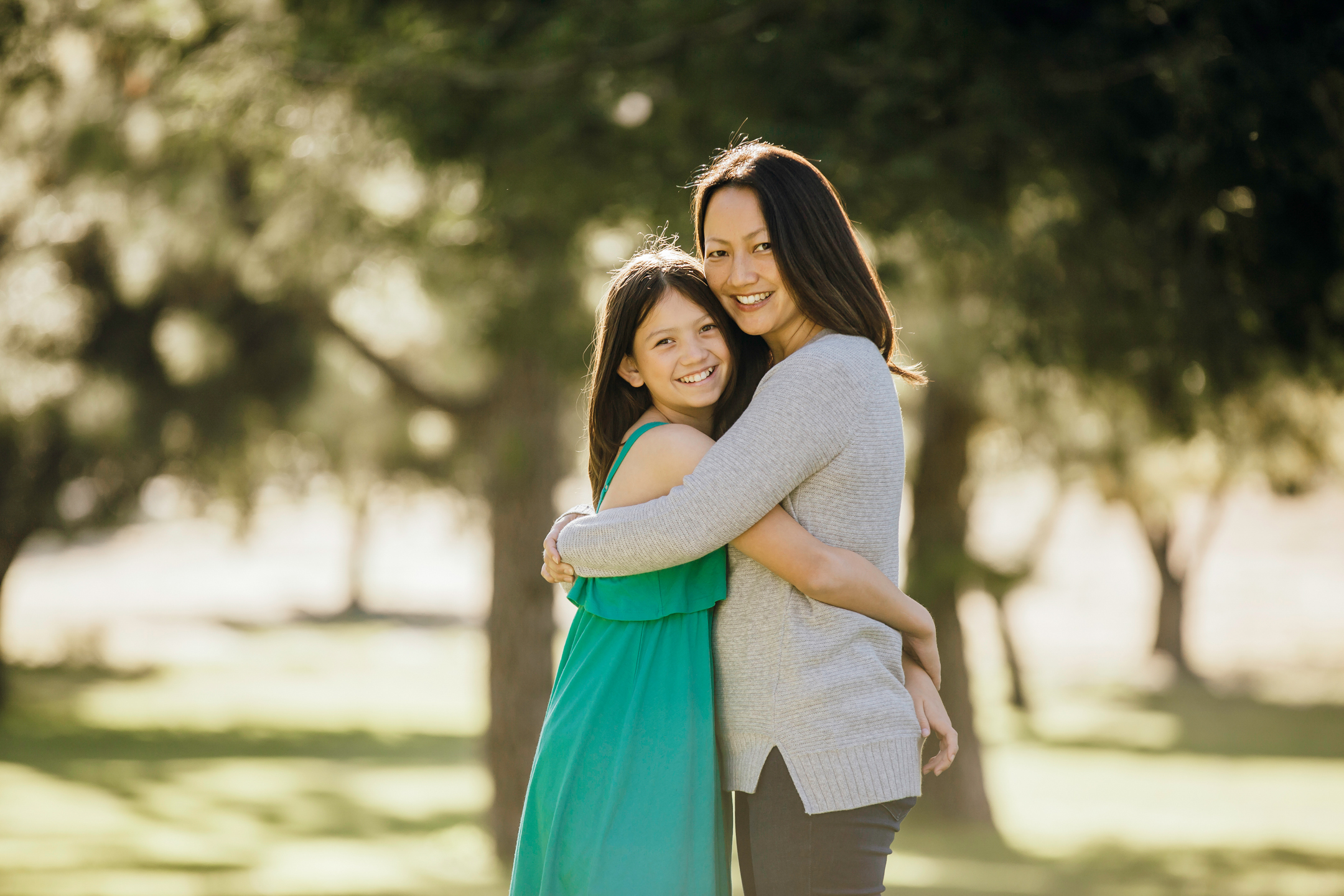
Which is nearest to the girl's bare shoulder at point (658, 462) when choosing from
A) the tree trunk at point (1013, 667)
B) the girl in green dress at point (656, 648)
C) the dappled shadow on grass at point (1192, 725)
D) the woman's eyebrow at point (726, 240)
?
the girl in green dress at point (656, 648)

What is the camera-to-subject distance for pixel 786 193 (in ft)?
6.64

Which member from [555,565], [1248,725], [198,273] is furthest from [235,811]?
[1248,725]

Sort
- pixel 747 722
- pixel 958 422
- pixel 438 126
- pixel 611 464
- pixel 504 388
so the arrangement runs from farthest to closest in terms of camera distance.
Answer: pixel 958 422, pixel 504 388, pixel 438 126, pixel 611 464, pixel 747 722

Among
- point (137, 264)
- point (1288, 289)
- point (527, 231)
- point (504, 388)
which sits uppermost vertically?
point (137, 264)

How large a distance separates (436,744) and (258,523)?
4.16 meters

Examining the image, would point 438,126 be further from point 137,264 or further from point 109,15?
point 137,264

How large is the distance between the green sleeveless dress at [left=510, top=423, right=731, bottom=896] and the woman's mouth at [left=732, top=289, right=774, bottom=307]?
284 millimetres

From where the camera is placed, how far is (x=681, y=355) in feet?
6.97

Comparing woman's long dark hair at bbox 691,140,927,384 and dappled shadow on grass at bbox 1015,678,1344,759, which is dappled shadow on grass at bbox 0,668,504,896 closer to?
woman's long dark hair at bbox 691,140,927,384

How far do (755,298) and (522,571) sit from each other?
671cm

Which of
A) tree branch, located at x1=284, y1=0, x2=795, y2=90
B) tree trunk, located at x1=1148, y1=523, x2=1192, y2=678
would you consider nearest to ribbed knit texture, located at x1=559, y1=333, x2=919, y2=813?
tree branch, located at x1=284, y1=0, x2=795, y2=90

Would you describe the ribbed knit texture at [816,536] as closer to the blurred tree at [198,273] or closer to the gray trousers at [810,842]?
the gray trousers at [810,842]

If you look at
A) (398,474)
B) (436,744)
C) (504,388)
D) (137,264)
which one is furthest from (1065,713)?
(137,264)

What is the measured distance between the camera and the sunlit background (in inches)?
156
